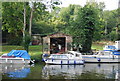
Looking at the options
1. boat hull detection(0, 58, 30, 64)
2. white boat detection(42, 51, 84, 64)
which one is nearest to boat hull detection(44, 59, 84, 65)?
white boat detection(42, 51, 84, 64)

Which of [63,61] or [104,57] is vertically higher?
[104,57]

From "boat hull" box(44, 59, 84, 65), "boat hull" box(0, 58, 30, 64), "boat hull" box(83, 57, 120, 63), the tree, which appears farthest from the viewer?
the tree

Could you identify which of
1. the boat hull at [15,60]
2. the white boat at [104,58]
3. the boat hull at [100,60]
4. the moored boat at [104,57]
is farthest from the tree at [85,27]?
the boat hull at [15,60]

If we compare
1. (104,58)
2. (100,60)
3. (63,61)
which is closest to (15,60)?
(63,61)

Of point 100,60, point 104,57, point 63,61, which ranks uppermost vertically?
point 104,57

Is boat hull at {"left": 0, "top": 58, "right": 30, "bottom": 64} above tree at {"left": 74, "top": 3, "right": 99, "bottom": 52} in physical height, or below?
below

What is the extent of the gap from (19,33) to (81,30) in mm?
11566

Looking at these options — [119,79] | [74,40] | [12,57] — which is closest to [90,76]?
[119,79]

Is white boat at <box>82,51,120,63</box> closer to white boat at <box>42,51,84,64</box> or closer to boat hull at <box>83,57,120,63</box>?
boat hull at <box>83,57,120,63</box>

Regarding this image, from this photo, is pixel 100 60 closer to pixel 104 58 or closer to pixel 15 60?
pixel 104 58

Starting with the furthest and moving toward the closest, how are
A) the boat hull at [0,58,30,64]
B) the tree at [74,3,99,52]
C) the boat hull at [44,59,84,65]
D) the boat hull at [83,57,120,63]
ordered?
the tree at [74,3,99,52] → the boat hull at [83,57,120,63] → the boat hull at [44,59,84,65] → the boat hull at [0,58,30,64]

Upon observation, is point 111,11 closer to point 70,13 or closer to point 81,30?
point 70,13

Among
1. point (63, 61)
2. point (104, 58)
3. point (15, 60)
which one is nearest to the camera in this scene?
point (15, 60)

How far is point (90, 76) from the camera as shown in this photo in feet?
44.4
